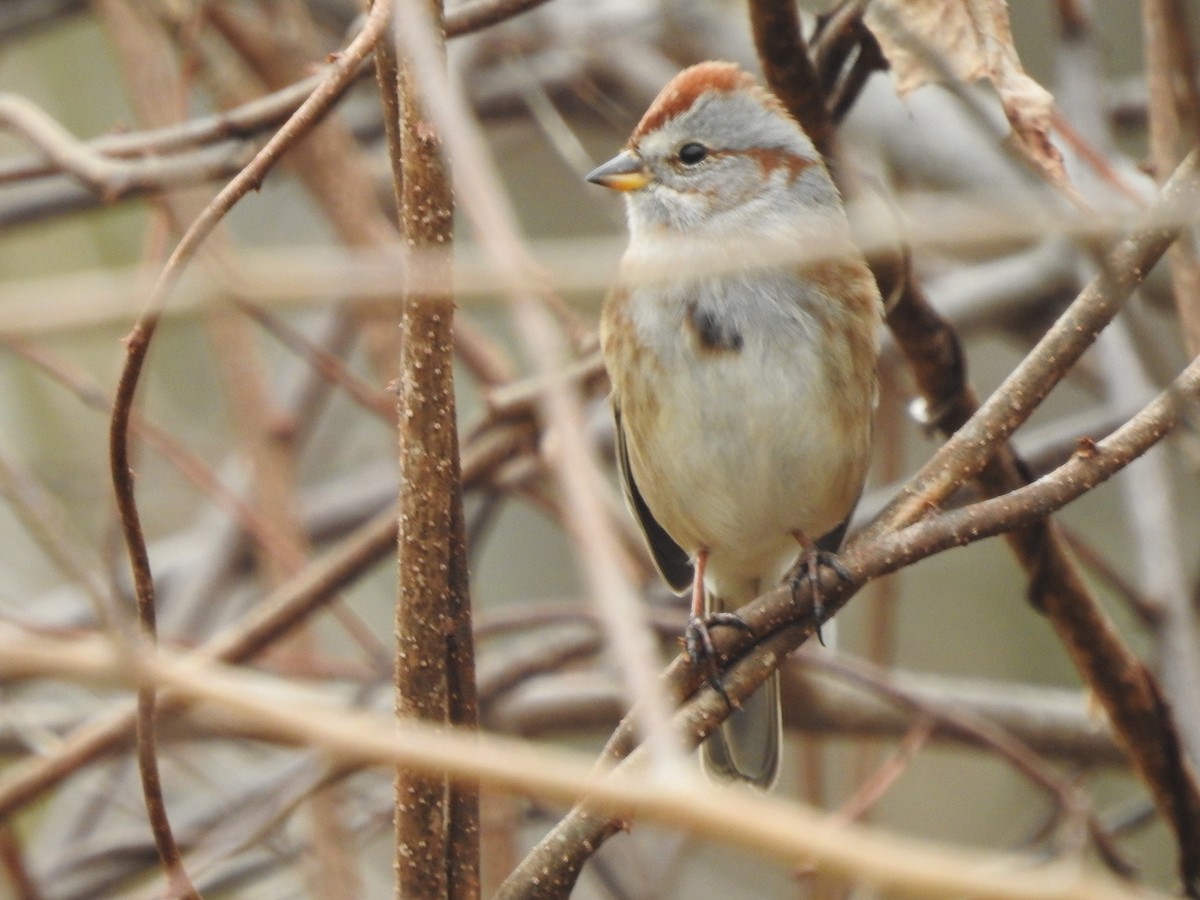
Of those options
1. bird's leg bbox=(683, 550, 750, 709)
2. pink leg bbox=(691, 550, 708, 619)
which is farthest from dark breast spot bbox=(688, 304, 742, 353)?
bird's leg bbox=(683, 550, 750, 709)

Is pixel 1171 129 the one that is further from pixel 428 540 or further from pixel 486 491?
pixel 486 491

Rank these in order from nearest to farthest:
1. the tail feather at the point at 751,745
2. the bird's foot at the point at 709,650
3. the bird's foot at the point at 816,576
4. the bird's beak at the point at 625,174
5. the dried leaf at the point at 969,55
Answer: the bird's foot at the point at 709,650 → the bird's foot at the point at 816,576 → the dried leaf at the point at 969,55 → the tail feather at the point at 751,745 → the bird's beak at the point at 625,174

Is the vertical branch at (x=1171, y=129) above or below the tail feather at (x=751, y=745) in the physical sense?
above

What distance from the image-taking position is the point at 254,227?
5.14 m

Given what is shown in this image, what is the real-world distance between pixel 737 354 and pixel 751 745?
60 cm

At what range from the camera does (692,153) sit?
8.18 ft

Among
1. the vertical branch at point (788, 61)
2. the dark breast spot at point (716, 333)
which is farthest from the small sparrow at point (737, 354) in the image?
the vertical branch at point (788, 61)

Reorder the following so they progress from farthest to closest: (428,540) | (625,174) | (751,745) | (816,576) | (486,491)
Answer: (486,491), (625,174), (751,745), (816,576), (428,540)

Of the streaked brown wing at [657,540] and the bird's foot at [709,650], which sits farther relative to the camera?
the streaked brown wing at [657,540]

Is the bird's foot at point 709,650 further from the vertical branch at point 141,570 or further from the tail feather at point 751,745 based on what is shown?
the tail feather at point 751,745

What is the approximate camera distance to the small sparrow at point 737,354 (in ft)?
7.20

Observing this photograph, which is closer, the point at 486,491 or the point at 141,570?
the point at 141,570

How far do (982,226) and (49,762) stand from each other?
5.34 ft

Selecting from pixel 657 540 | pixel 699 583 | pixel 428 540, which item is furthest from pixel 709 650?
pixel 657 540
